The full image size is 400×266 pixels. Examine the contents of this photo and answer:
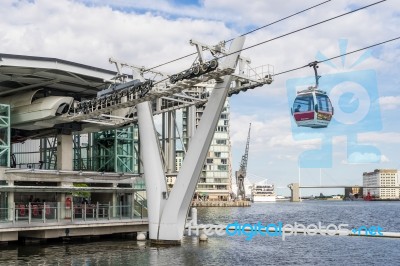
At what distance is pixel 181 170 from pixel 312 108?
60.5 meters

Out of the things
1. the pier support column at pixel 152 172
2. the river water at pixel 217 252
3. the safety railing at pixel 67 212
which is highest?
the pier support column at pixel 152 172

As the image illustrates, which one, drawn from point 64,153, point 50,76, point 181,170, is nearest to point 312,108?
point 64,153

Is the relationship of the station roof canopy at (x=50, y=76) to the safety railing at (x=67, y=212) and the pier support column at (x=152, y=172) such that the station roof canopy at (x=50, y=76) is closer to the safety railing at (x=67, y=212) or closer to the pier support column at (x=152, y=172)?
the pier support column at (x=152, y=172)

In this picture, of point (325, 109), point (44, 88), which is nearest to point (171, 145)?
point (44, 88)

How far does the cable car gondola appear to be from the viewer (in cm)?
9756

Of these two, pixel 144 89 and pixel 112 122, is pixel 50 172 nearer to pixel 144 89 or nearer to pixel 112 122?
pixel 112 122

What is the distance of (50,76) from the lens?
171 feet

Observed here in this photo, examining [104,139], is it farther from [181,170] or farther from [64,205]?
[181,170]

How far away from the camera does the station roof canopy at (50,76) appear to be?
47.6 metres

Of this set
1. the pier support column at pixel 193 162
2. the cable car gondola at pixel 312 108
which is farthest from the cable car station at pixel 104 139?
the cable car gondola at pixel 312 108

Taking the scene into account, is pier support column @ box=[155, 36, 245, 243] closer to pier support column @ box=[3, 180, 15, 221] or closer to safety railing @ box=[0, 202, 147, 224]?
safety railing @ box=[0, 202, 147, 224]

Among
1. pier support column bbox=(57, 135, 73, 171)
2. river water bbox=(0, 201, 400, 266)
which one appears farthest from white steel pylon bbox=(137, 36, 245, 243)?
pier support column bbox=(57, 135, 73, 171)

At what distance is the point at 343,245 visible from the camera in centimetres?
4741

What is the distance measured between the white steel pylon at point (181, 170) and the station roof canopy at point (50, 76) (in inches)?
356
